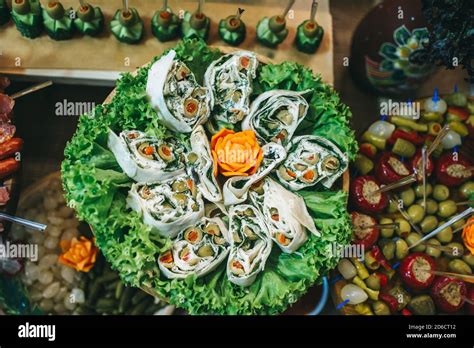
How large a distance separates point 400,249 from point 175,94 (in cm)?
87

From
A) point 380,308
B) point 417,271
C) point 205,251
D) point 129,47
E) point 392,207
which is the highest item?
point 129,47

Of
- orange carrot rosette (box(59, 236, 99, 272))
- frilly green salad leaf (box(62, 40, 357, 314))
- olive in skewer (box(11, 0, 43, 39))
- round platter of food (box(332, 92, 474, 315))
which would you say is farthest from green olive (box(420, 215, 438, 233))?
olive in skewer (box(11, 0, 43, 39))

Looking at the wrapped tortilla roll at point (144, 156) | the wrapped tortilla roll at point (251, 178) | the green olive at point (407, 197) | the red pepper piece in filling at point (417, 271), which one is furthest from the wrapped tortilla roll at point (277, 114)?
the red pepper piece in filling at point (417, 271)

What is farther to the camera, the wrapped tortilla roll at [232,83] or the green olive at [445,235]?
the green olive at [445,235]

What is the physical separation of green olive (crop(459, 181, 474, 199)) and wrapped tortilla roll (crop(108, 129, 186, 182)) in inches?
37.9

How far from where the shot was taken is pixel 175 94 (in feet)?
5.44

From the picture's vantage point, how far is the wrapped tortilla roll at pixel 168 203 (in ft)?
5.24

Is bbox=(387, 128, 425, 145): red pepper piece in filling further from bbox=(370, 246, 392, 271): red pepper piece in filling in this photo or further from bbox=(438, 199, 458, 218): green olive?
bbox=(370, 246, 392, 271): red pepper piece in filling

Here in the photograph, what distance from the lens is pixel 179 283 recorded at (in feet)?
5.22

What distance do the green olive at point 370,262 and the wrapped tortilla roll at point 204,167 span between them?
0.53 metres

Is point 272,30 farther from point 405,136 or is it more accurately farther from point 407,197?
point 407,197

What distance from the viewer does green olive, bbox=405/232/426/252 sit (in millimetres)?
1907

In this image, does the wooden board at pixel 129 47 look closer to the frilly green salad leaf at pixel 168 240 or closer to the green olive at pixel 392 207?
the frilly green salad leaf at pixel 168 240

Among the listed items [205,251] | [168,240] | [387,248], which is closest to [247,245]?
[205,251]
